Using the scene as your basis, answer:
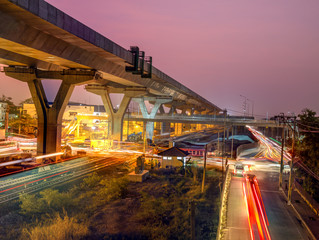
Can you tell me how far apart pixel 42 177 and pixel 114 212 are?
30.6ft

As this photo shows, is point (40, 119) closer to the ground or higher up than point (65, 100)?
closer to the ground

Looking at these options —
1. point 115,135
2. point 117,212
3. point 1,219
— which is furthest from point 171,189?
point 115,135

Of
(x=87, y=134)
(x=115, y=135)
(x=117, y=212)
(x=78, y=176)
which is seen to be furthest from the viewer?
(x=87, y=134)

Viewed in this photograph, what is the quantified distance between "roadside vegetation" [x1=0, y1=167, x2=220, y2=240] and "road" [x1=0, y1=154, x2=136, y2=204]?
1.54 metres

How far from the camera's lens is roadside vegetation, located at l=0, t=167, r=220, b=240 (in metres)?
13.9

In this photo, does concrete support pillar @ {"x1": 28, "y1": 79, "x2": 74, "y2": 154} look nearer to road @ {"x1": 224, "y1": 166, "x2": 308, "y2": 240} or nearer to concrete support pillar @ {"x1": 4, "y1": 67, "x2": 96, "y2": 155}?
concrete support pillar @ {"x1": 4, "y1": 67, "x2": 96, "y2": 155}

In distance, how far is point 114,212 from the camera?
16.9 m

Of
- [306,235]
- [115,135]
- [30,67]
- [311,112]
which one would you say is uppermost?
[30,67]

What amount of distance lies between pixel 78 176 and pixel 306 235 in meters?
17.5

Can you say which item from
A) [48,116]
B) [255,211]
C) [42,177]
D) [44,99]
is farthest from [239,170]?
[44,99]

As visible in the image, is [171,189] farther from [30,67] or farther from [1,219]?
[30,67]

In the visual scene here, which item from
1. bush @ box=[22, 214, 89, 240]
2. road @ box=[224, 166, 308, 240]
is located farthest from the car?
bush @ box=[22, 214, 89, 240]

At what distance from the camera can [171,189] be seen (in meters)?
22.6

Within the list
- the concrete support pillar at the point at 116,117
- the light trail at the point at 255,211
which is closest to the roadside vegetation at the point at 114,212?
the light trail at the point at 255,211
